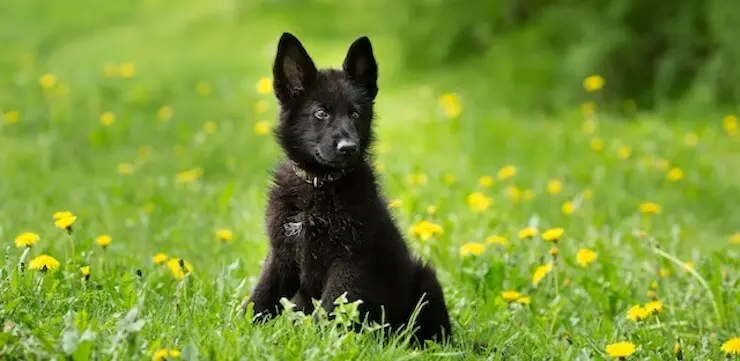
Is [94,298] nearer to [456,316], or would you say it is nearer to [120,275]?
[120,275]

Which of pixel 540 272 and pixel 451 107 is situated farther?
pixel 451 107

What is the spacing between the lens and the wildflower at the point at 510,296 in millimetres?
4820

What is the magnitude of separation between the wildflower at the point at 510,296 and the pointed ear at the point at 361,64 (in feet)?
3.92

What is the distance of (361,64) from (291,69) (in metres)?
0.30

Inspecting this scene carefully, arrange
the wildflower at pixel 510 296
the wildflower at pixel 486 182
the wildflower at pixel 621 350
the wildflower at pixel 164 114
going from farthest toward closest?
1. the wildflower at pixel 164 114
2. the wildflower at pixel 486 182
3. the wildflower at pixel 510 296
4. the wildflower at pixel 621 350

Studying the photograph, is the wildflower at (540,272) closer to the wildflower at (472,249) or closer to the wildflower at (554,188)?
the wildflower at (472,249)

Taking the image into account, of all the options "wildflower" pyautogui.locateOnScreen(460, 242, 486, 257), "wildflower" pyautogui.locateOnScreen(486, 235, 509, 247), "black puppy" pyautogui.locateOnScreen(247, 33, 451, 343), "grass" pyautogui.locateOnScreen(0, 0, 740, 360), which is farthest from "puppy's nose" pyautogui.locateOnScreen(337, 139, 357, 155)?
"wildflower" pyautogui.locateOnScreen(486, 235, 509, 247)

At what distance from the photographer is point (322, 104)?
4.14 metres

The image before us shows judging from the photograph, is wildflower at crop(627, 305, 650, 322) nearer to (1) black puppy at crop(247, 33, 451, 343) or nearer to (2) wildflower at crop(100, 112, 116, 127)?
(1) black puppy at crop(247, 33, 451, 343)

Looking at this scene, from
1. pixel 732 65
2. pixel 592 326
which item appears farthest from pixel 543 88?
pixel 592 326

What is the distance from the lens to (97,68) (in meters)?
12.6

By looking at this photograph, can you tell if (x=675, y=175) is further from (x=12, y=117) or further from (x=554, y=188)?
(x=12, y=117)

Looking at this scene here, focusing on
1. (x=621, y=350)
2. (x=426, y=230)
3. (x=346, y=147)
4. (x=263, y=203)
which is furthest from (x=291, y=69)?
(x=263, y=203)

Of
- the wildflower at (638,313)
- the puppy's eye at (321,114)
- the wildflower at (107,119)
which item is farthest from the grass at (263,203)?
the puppy's eye at (321,114)
